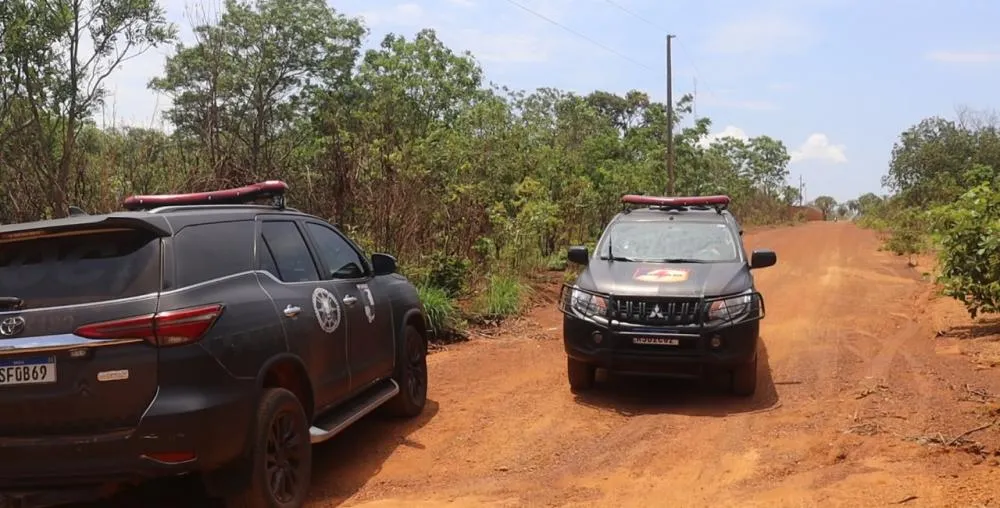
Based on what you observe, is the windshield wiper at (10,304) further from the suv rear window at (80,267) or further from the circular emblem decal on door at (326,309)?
the circular emblem decal on door at (326,309)

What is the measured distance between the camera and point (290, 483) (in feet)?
14.7

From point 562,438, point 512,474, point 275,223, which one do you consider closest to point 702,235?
point 562,438

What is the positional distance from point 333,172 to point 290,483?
23.1 ft

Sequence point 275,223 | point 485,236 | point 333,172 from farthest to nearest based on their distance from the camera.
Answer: point 485,236, point 333,172, point 275,223

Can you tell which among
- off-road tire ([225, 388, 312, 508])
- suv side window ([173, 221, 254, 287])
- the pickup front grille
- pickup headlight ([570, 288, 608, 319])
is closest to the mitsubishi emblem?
the pickup front grille

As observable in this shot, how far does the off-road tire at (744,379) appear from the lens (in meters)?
7.04

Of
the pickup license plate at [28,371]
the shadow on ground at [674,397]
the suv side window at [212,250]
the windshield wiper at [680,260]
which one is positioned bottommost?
the shadow on ground at [674,397]

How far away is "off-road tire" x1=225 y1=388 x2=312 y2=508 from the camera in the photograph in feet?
13.5

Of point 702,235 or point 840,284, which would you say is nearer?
point 702,235

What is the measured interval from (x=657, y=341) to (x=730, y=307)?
0.70 meters

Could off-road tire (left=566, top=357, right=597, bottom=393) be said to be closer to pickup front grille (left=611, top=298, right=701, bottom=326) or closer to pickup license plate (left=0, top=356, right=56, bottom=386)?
pickup front grille (left=611, top=298, right=701, bottom=326)

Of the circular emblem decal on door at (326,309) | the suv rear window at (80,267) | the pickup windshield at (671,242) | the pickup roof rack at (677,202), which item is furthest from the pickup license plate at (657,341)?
the suv rear window at (80,267)

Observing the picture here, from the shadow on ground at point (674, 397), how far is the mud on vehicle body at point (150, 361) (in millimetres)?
3157

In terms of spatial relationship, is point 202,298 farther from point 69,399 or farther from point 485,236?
point 485,236
